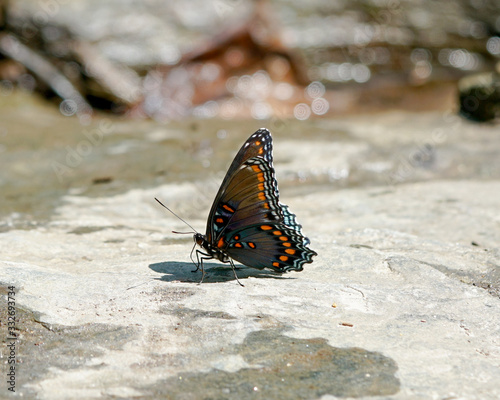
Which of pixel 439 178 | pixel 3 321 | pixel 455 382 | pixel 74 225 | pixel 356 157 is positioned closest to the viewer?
pixel 455 382

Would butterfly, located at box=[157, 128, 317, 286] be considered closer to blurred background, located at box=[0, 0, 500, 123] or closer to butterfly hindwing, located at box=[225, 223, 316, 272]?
butterfly hindwing, located at box=[225, 223, 316, 272]

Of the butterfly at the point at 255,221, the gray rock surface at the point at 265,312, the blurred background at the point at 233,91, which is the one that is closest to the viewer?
the gray rock surface at the point at 265,312

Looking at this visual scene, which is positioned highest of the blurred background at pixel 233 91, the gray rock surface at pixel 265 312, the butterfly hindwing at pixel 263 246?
the blurred background at pixel 233 91

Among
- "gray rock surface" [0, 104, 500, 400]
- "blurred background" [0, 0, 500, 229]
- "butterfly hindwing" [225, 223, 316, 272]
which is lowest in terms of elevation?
"gray rock surface" [0, 104, 500, 400]

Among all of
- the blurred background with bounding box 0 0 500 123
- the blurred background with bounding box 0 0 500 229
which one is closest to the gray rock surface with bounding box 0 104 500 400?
the blurred background with bounding box 0 0 500 229

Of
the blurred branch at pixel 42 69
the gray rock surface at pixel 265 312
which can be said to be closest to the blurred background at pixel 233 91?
the blurred branch at pixel 42 69

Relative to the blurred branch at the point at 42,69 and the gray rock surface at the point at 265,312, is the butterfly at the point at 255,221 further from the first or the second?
the blurred branch at the point at 42,69

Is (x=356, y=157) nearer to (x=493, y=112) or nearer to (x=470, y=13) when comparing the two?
(x=493, y=112)

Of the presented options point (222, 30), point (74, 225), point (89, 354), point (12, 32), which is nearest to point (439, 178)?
point (74, 225)
